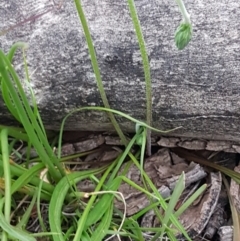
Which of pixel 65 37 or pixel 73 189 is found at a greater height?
pixel 65 37

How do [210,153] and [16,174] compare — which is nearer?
[16,174]

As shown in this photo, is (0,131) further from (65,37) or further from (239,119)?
(239,119)

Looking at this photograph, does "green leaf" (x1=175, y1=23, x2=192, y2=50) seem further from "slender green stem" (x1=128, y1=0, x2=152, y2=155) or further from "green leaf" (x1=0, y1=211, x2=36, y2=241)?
"green leaf" (x1=0, y1=211, x2=36, y2=241)

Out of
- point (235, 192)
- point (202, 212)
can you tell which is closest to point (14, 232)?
point (202, 212)

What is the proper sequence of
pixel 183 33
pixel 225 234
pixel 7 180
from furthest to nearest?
pixel 225 234 < pixel 7 180 < pixel 183 33

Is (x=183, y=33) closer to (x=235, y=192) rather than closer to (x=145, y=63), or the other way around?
(x=145, y=63)

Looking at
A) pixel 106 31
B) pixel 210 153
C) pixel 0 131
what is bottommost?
pixel 210 153

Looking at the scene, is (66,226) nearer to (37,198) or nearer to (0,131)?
(37,198)

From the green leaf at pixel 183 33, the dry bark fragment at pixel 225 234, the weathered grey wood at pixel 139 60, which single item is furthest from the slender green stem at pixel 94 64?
the dry bark fragment at pixel 225 234

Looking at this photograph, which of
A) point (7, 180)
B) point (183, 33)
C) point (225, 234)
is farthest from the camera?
point (225, 234)

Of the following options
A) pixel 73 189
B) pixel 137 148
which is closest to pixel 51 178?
pixel 73 189
